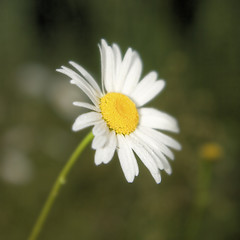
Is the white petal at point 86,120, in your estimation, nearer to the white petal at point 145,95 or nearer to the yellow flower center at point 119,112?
the yellow flower center at point 119,112

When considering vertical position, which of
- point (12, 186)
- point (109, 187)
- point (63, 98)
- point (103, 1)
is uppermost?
point (103, 1)

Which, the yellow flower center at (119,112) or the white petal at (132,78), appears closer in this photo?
the yellow flower center at (119,112)

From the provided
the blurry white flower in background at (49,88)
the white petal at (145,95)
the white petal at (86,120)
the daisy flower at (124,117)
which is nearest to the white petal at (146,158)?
the daisy flower at (124,117)

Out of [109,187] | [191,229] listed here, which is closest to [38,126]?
[109,187]

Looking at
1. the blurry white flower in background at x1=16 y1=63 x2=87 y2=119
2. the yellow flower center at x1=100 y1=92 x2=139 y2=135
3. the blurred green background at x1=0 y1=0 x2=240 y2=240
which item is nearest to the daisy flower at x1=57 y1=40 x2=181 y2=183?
the yellow flower center at x1=100 y1=92 x2=139 y2=135

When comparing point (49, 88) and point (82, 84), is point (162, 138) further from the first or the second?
point (49, 88)

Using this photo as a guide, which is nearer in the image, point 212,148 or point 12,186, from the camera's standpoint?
point 212,148

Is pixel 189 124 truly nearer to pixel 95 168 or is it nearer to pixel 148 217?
pixel 148 217

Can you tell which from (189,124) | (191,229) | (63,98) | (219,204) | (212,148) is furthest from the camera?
(63,98)
